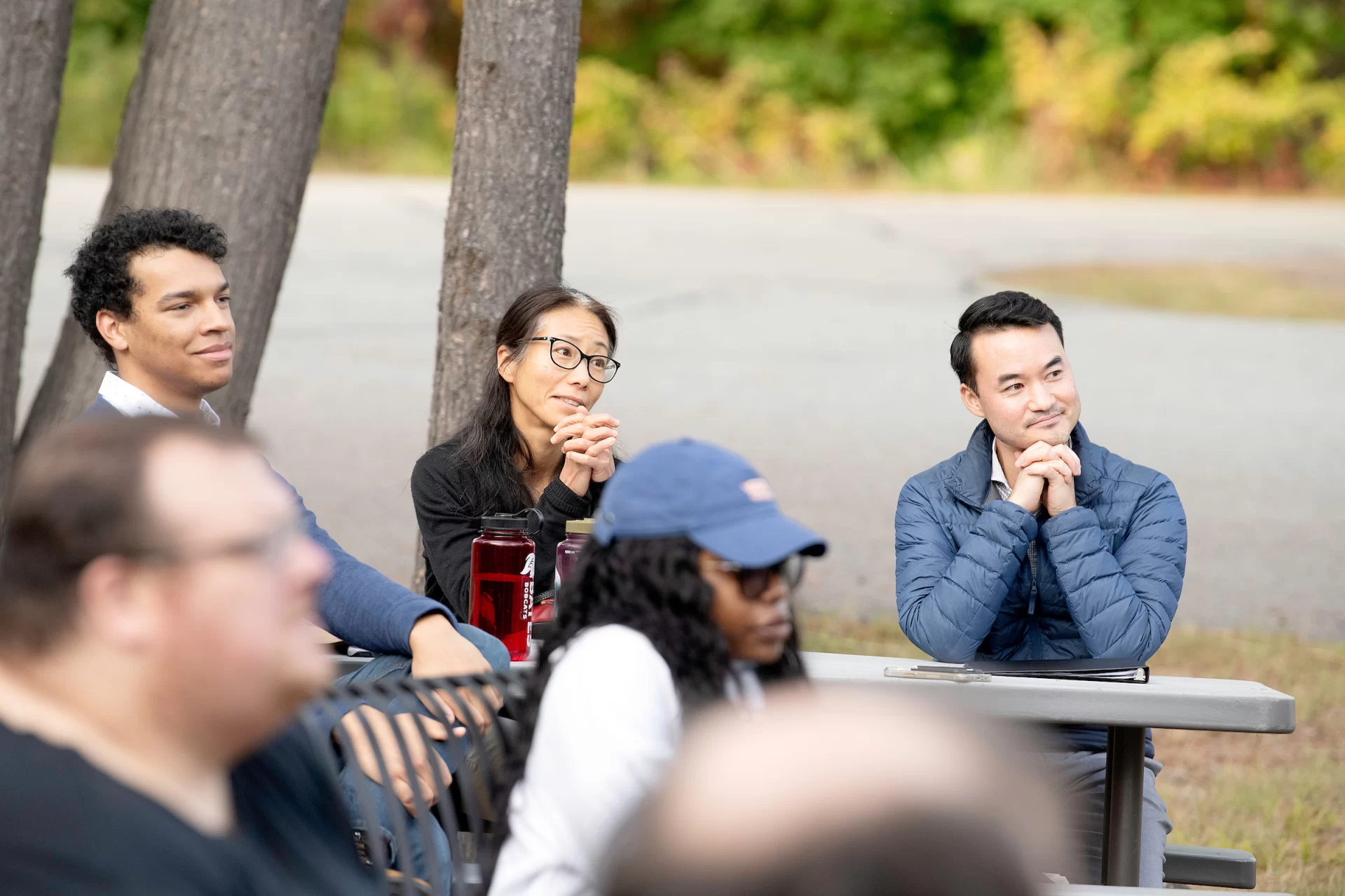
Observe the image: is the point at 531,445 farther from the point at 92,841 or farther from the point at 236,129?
the point at 92,841

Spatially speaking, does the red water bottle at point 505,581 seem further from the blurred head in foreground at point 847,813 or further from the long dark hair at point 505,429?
the blurred head in foreground at point 847,813

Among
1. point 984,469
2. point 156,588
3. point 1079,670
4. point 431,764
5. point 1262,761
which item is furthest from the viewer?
point 1262,761

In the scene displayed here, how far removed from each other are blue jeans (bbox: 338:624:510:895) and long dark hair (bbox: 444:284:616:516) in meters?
0.59

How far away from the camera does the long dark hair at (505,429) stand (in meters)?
3.54

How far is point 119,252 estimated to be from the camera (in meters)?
3.34

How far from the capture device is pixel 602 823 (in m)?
1.78

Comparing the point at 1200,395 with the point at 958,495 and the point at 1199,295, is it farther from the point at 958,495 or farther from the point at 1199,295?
the point at 958,495

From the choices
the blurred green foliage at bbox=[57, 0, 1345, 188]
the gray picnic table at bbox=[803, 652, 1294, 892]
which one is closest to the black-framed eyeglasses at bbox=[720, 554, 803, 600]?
the gray picnic table at bbox=[803, 652, 1294, 892]

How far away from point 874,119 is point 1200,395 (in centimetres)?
1453

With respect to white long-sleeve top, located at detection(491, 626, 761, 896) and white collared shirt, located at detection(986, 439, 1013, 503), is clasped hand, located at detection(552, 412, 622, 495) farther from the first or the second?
white long-sleeve top, located at detection(491, 626, 761, 896)

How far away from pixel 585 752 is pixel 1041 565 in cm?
188

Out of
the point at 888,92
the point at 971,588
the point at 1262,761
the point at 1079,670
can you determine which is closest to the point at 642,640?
the point at 1079,670

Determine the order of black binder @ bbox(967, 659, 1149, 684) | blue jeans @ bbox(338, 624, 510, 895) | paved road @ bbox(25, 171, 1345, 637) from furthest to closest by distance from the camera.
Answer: paved road @ bbox(25, 171, 1345, 637), black binder @ bbox(967, 659, 1149, 684), blue jeans @ bbox(338, 624, 510, 895)

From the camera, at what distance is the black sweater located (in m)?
3.45
